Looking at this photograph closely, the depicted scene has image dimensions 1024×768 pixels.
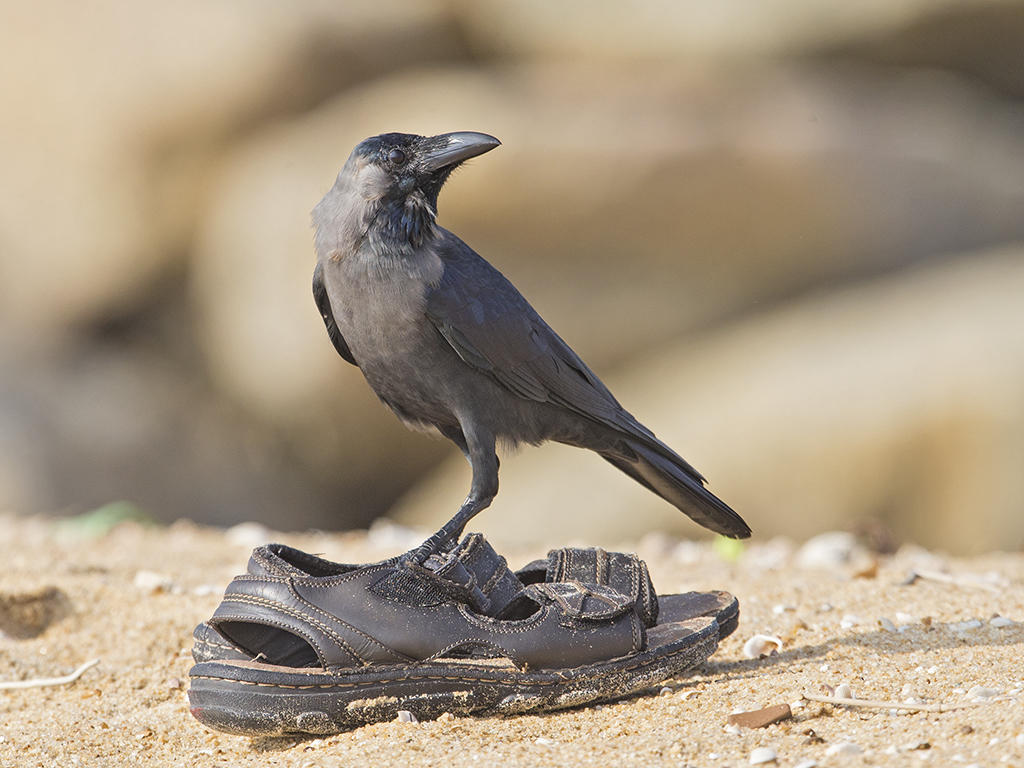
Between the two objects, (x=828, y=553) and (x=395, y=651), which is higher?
(x=828, y=553)

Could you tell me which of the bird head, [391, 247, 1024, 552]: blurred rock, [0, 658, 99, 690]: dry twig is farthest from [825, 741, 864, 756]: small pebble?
[391, 247, 1024, 552]: blurred rock

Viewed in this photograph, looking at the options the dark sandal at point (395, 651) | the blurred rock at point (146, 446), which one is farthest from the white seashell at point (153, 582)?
the blurred rock at point (146, 446)

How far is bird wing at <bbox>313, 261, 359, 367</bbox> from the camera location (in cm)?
354

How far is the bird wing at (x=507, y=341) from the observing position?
334 cm

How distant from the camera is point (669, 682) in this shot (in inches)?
121

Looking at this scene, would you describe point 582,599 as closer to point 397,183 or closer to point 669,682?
point 669,682

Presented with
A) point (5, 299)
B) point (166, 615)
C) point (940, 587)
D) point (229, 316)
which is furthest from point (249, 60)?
point (940, 587)

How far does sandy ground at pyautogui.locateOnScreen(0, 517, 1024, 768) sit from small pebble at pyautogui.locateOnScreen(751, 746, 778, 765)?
2 centimetres

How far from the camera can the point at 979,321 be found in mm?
9445

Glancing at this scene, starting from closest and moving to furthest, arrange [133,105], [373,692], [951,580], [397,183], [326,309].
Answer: [373,692], [397,183], [326,309], [951,580], [133,105]

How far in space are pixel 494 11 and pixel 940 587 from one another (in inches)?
342

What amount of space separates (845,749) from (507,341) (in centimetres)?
165

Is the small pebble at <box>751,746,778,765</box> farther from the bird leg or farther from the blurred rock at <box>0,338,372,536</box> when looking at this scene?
the blurred rock at <box>0,338,372,536</box>

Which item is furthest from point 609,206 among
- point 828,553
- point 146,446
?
point 828,553
